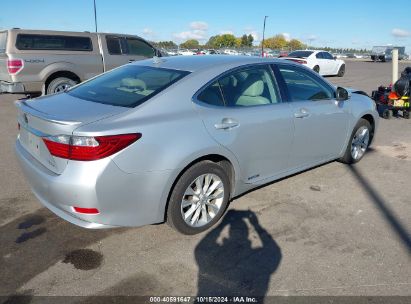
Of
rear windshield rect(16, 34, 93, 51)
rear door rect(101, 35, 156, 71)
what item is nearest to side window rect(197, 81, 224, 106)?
rear windshield rect(16, 34, 93, 51)

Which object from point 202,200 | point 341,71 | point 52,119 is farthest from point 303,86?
point 341,71

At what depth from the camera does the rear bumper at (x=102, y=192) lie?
273 cm

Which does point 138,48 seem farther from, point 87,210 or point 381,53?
point 381,53

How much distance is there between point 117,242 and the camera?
3.33 meters

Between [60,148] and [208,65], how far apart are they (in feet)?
5.29

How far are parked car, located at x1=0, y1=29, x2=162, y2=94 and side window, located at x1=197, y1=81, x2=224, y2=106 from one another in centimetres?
722

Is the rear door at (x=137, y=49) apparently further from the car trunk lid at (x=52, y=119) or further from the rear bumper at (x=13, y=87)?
the car trunk lid at (x=52, y=119)

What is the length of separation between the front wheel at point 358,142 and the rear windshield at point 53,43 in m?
7.87

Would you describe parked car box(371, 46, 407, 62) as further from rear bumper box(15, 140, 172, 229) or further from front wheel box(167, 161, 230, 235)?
rear bumper box(15, 140, 172, 229)

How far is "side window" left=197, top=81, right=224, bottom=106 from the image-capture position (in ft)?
11.1

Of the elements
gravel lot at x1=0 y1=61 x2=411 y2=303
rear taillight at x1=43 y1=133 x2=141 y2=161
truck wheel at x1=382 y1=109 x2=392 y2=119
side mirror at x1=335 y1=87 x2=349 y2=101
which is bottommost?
gravel lot at x1=0 y1=61 x2=411 y2=303

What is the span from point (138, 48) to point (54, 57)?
109 inches

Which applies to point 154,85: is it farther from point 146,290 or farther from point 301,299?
point 301,299

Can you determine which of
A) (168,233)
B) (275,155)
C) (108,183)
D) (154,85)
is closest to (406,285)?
(275,155)
